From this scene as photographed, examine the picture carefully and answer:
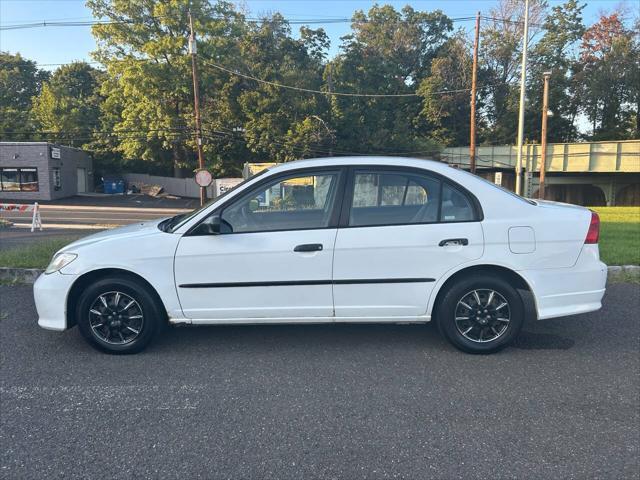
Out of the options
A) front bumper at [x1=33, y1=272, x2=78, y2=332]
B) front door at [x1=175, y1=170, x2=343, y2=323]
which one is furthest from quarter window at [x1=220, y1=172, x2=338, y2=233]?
front bumper at [x1=33, y1=272, x2=78, y2=332]

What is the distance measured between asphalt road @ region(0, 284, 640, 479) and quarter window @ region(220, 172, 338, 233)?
3.87ft

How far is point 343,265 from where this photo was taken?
4117mm

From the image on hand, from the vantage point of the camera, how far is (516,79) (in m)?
54.0

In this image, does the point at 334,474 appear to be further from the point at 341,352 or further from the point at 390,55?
the point at 390,55

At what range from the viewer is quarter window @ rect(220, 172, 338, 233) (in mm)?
4230

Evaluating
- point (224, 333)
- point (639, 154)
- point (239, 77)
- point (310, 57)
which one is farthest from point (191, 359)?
point (310, 57)

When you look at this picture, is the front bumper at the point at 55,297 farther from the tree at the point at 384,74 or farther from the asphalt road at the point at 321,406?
the tree at the point at 384,74

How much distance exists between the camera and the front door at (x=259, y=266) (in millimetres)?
4109

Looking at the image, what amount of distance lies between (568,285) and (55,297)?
4.54 m

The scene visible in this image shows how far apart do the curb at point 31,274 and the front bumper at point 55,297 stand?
3239 mm

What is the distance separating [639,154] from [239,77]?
32.3 metres

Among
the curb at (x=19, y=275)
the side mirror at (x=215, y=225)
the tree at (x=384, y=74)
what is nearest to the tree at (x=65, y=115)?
the tree at (x=384, y=74)

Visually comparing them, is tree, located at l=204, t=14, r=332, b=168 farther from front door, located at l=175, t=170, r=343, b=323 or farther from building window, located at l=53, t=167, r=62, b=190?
front door, located at l=175, t=170, r=343, b=323

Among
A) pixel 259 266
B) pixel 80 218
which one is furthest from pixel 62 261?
pixel 80 218
